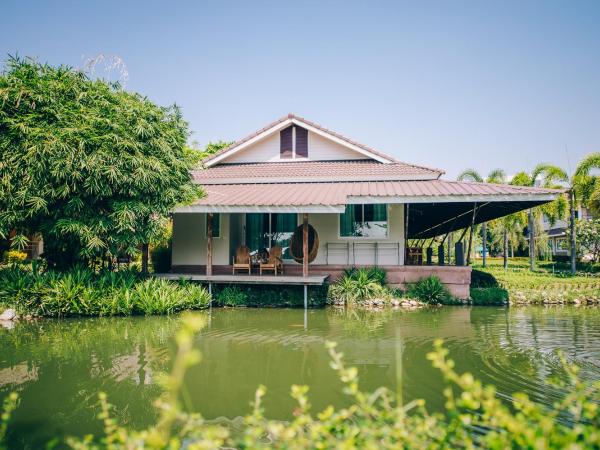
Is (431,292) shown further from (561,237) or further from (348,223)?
(561,237)

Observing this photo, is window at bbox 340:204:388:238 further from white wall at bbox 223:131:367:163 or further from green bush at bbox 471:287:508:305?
green bush at bbox 471:287:508:305

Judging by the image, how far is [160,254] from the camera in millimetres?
16094

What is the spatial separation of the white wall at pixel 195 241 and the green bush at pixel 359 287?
460 centimetres

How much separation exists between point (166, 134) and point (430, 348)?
372 inches

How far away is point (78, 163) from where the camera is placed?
1012 centimetres

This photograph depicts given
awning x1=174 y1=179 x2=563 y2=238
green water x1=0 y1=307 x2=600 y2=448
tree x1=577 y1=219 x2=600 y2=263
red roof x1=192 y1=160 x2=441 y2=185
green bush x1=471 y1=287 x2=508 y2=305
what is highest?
red roof x1=192 y1=160 x2=441 y2=185

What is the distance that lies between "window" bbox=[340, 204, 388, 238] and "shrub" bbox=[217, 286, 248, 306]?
14.2 feet

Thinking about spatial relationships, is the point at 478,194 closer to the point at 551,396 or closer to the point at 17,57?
the point at 551,396

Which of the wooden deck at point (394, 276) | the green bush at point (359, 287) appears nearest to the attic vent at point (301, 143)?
the wooden deck at point (394, 276)

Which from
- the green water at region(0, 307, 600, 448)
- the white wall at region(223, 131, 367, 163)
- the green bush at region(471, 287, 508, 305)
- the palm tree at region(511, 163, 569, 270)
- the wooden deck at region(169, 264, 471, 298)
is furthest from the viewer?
the palm tree at region(511, 163, 569, 270)

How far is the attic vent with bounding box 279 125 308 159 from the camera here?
16703 mm

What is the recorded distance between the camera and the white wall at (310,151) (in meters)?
16.5

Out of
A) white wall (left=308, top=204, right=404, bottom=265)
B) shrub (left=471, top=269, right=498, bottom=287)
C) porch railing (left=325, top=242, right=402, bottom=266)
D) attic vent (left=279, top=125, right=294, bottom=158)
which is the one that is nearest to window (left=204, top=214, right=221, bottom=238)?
white wall (left=308, top=204, right=404, bottom=265)

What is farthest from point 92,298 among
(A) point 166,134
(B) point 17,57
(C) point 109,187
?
(B) point 17,57
